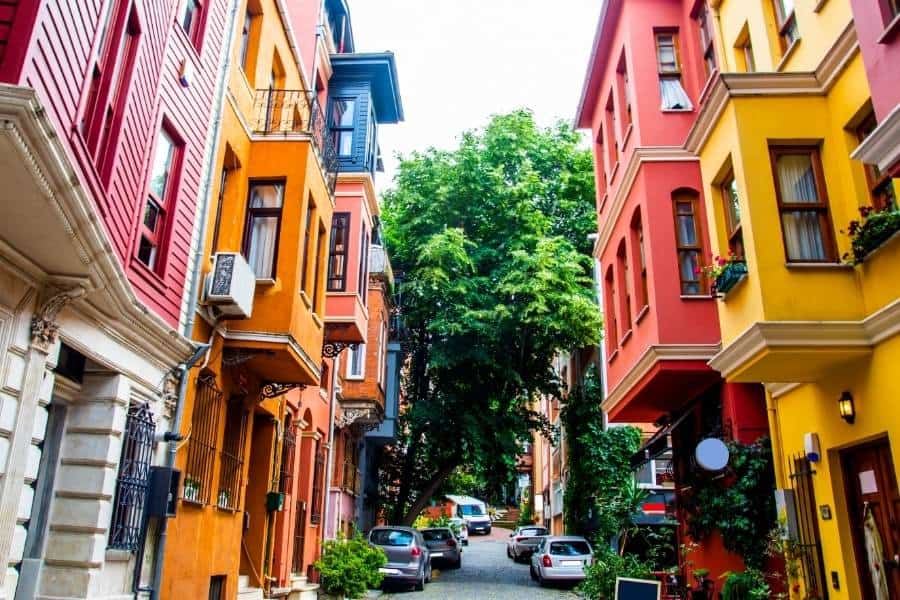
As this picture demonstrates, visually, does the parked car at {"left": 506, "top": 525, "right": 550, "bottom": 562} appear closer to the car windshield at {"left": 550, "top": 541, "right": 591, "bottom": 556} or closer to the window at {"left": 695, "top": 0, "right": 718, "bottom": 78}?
the car windshield at {"left": 550, "top": 541, "right": 591, "bottom": 556}

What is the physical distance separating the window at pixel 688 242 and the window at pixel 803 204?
12.2 ft

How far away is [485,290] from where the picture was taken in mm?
25516

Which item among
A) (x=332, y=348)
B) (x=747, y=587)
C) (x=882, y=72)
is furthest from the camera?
(x=332, y=348)

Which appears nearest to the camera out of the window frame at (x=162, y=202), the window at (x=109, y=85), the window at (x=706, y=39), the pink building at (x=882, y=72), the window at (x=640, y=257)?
the pink building at (x=882, y=72)

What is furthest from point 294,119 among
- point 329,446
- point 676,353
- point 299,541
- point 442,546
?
point 442,546

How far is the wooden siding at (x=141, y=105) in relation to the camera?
19.5 feet

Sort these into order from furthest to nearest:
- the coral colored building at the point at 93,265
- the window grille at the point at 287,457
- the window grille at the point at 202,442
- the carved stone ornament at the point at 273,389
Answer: the window grille at the point at 287,457 < the carved stone ornament at the point at 273,389 < the window grille at the point at 202,442 < the coral colored building at the point at 93,265

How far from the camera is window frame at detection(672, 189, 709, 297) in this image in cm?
1301

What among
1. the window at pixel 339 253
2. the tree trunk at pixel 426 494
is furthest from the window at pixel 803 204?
the tree trunk at pixel 426 494

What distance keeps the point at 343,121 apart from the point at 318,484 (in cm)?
A: 994

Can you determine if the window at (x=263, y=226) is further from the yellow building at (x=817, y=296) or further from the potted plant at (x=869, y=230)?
the potted plant at (x=869, y=230)

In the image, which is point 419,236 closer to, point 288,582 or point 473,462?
point 473,462

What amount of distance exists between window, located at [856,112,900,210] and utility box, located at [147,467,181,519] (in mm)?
9025

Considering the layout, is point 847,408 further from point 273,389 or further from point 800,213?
point 273,389
